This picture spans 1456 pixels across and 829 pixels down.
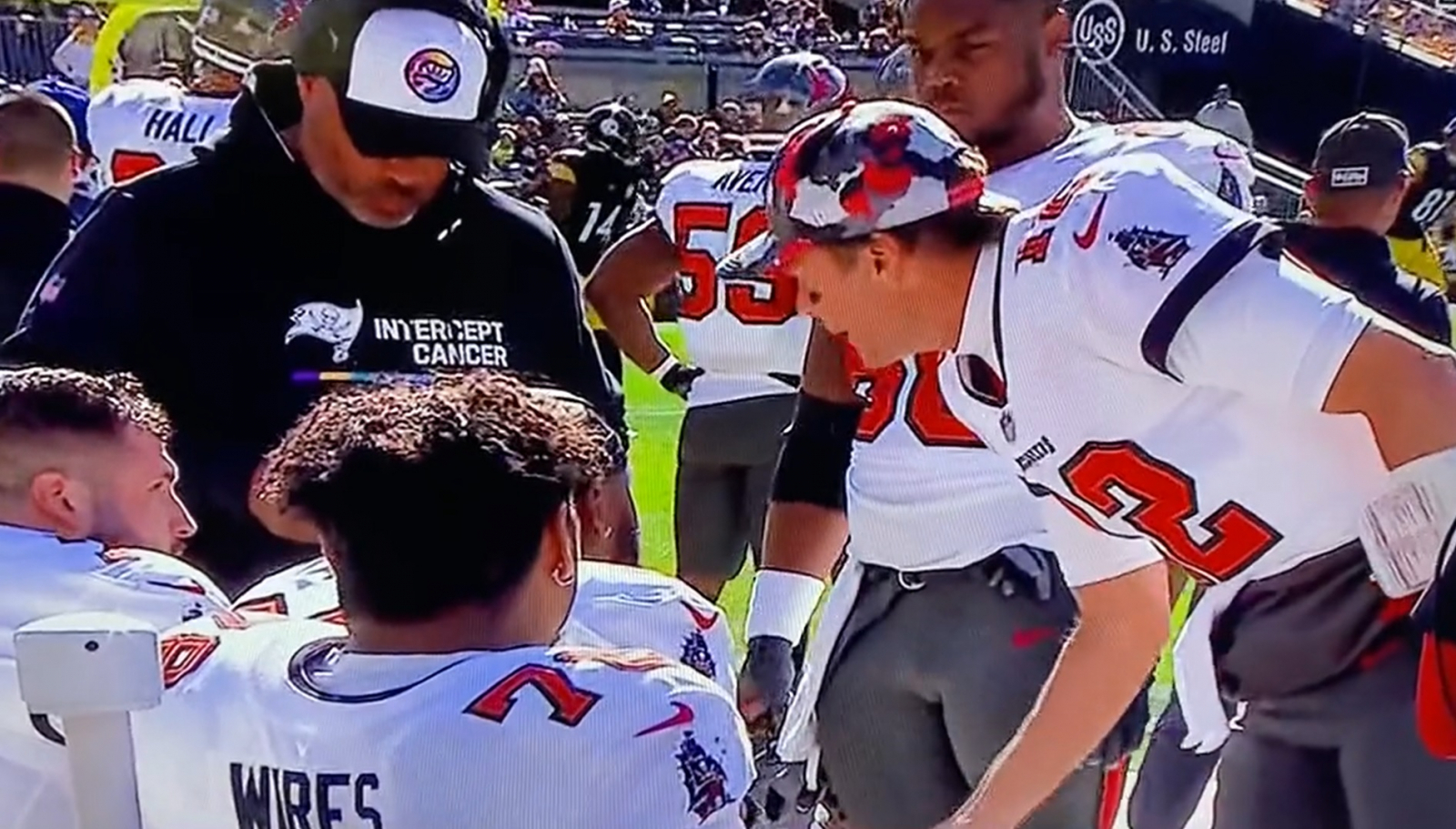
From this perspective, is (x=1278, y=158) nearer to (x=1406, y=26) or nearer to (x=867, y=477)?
(x=1406, y=26)

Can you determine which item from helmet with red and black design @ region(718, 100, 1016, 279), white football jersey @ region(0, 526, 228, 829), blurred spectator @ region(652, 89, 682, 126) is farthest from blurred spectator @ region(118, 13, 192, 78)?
blurred spectator @ region(652, 89, 682, 126)

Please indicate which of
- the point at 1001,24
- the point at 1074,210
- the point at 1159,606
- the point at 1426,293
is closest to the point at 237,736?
the point at 1074,210

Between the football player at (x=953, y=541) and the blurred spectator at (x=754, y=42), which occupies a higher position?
the football player at (x=953, y=541)

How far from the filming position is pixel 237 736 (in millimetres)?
1678

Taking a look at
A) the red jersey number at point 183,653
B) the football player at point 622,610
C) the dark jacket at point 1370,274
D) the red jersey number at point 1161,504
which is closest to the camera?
the red jersey number at point 183,653

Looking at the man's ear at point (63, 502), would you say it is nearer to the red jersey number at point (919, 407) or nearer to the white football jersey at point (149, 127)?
the red jersey number at point (919, 407)

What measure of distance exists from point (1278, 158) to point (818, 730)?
21.7 metres

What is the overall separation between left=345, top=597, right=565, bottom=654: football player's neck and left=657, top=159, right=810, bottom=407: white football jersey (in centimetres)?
314

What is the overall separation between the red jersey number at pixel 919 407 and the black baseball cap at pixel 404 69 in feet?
2.43

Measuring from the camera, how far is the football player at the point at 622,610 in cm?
193

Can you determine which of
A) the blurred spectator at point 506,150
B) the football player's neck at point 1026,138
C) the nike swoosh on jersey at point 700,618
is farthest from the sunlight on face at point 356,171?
the blurred spectator at point 506,150

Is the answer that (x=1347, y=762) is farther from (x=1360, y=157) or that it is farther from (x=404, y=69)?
(x=1360, y=157)

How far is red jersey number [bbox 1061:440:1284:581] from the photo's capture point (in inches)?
88.4

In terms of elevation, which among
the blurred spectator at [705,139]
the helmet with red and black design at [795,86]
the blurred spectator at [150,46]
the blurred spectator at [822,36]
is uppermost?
the helmet with red and black design at [795,86]
